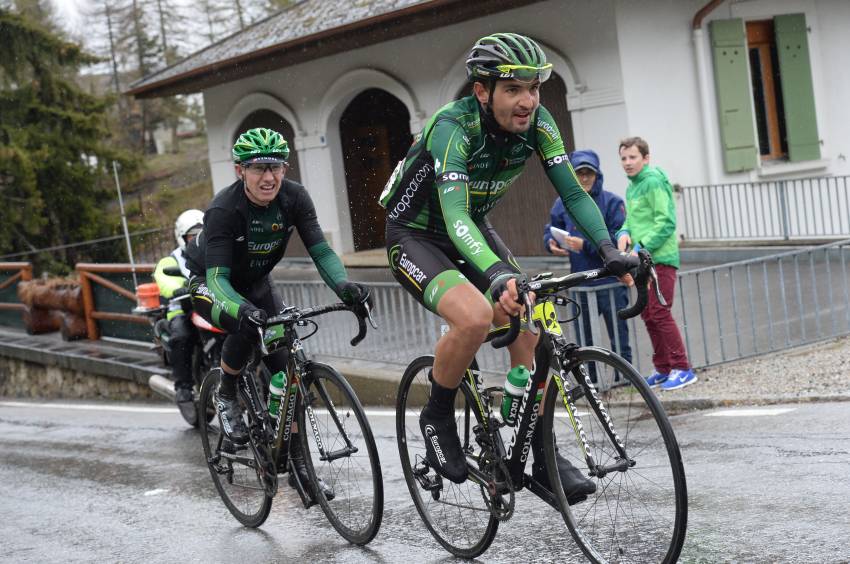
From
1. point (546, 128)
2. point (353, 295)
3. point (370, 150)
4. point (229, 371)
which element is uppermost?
point (370, 150)

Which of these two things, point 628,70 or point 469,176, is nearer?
point 469,176

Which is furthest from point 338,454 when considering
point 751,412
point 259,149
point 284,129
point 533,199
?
point 284,129

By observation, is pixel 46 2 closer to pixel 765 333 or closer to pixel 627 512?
pixel 765 333

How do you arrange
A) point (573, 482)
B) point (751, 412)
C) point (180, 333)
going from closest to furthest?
point (573, 482) < point (751, 412) < point (180, 333)

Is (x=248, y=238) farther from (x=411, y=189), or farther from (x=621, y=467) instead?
(x=621, y=467)

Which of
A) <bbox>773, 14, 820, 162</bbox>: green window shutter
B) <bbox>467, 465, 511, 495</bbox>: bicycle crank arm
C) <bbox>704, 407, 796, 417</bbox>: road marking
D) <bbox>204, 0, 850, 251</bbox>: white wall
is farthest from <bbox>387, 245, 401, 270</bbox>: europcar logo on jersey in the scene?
<bbox>773, 14, 820, 162</bbox>: green window shutter

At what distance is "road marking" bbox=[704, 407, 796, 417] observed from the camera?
748 centimetres

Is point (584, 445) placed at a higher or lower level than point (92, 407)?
higher

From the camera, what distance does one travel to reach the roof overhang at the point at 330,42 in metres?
16.6

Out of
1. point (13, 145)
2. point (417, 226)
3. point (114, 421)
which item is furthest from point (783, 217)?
point (13, 145)

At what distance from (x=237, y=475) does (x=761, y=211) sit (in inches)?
460

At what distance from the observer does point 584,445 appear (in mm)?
4320

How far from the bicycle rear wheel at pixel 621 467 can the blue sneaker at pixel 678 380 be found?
4.11 metres

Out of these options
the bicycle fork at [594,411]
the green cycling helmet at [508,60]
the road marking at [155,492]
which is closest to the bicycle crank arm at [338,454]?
the bicycle fork at [594,411]
